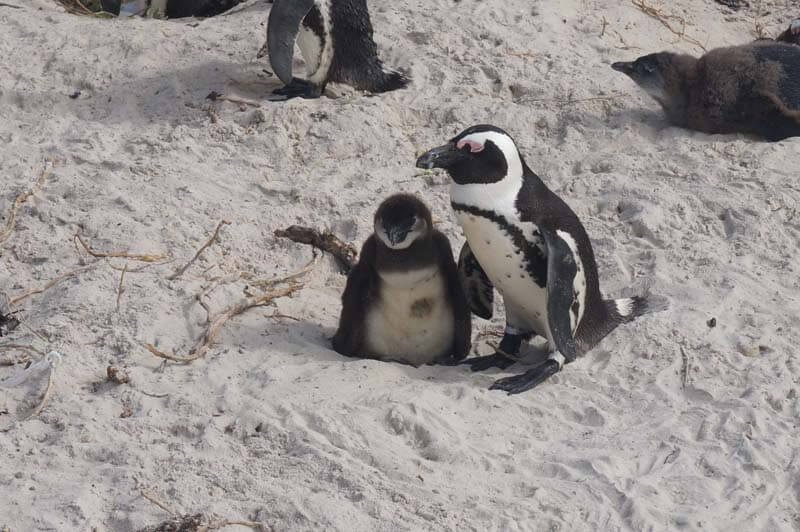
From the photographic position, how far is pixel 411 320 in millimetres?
4188

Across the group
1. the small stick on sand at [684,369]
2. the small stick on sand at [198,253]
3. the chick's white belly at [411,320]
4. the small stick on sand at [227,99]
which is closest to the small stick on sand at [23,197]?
the small stick on sand at [198,253]

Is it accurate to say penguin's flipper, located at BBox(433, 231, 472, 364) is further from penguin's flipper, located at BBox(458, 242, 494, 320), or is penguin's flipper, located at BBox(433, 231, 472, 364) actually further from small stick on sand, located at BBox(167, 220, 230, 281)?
small stick on sand, located at BBox(167, 220, 230, 281)

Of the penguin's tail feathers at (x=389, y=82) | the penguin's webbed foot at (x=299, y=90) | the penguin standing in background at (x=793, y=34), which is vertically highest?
the penguin standing in background at (x=793, y=34)

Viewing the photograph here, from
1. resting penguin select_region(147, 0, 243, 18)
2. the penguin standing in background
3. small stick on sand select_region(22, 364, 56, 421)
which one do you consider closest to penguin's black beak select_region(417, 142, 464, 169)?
small stick on sand select_region(22, 364, 56, 421)

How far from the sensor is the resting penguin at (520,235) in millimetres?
3912

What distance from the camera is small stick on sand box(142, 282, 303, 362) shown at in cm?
393

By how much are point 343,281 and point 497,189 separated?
45.7 inches

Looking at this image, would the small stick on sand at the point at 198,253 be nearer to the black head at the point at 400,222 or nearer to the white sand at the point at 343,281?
the white sand at the point at 343,281

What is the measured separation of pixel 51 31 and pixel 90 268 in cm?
238

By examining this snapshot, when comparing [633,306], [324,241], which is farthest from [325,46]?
[633,306]

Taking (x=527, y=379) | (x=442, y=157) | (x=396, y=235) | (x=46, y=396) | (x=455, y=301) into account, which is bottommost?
(x=46, y=396)

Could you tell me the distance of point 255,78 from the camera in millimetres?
6285

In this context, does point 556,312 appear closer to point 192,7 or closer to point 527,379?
point 527,379

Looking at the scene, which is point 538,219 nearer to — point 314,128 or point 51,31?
point 314,128
